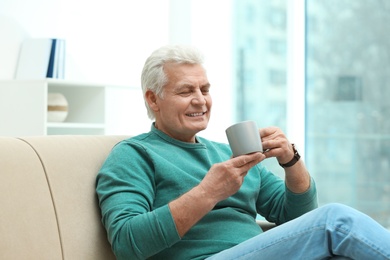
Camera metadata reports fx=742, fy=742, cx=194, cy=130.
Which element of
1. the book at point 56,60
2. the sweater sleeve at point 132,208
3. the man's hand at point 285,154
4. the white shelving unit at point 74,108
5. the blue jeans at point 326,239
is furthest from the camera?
the book at point 56,60

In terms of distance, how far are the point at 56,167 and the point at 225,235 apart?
46 centimetres

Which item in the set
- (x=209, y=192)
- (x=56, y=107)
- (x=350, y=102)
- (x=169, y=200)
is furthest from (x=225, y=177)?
(x=350, y=102)

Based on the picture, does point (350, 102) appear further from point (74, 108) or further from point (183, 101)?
point (183, 101)

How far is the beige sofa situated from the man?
60mm

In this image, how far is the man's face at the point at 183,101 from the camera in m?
2.03

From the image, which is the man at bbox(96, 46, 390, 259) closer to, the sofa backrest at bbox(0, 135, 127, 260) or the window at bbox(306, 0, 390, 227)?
the sofa backrest at bbox(0, 135, 127, 260)

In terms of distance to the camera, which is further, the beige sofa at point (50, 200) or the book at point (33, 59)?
the book at point (33, 59)

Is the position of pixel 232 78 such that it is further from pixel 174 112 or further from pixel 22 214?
pixel 22 214

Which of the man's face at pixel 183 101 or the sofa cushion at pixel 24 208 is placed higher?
A: the man's face at pixel 183 101

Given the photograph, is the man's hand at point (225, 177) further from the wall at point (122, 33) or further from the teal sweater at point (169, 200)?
the wall at point (122, 33)

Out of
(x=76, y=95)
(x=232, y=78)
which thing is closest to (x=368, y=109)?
(x=232, y=78)

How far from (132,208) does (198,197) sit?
0.16 m

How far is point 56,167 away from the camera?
1.83m

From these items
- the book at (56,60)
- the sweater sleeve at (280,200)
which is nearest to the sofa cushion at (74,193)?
the sweater sleeve at (280,200)
